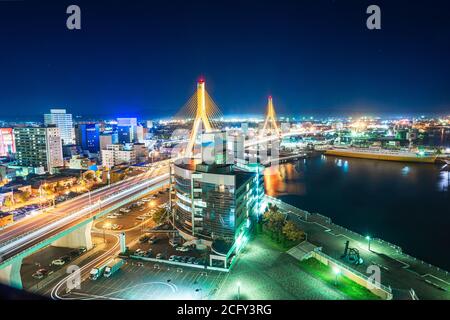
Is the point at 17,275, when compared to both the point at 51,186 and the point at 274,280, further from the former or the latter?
the point at 51,186

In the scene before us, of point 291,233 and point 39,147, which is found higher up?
point 39,147

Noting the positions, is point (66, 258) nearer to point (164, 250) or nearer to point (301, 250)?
point (164, 250)

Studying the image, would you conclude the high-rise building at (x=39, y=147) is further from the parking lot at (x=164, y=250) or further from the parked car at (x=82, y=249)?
the parking lot at (x=164, y=250)

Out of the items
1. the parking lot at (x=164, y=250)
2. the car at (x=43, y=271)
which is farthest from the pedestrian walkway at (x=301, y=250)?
the car at (x=43, y=271)

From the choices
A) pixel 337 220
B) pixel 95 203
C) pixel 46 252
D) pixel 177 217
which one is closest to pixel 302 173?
pixel 337 220

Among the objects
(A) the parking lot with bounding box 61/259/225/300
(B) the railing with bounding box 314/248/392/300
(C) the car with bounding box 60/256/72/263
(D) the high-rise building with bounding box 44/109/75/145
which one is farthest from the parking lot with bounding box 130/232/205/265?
(D) the high-rise building with bounding box 44/109/75/145

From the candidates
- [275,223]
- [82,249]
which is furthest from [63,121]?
[275,223]
